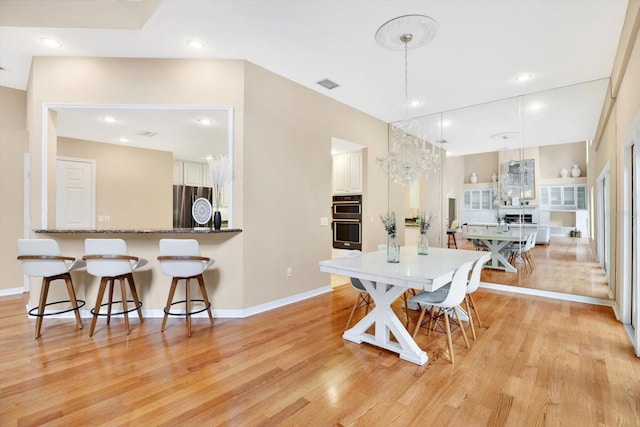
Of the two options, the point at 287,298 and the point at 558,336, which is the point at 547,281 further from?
the point at 287,298

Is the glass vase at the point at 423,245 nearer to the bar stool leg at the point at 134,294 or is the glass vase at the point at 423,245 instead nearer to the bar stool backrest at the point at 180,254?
the bar stool backrest at the point at 180,254

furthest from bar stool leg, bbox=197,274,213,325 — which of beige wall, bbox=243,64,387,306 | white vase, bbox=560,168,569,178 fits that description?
white vase, bbox=560,168,569,178

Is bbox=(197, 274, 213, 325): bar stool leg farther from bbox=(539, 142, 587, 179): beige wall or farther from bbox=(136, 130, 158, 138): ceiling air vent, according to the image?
bbox=(539, 142, 587, 179): beige wall

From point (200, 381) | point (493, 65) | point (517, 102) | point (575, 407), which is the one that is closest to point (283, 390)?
point (200, 381)

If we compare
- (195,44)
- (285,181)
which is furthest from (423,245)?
(195,44)

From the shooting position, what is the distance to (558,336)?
9.66 ft

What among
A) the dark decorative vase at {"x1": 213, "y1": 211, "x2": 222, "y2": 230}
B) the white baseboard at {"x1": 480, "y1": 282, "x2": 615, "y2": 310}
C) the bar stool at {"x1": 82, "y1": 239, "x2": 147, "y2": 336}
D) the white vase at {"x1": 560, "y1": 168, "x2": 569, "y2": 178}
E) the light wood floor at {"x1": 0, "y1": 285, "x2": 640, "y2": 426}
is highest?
the white vase at {"x1": 560, "y1": 168, "x2": 569, "y2": 178}

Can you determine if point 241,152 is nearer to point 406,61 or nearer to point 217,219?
point 217,219

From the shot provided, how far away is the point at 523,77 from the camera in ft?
12.7

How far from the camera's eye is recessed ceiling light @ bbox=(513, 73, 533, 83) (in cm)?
380

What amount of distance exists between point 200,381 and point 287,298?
1899 millimetres

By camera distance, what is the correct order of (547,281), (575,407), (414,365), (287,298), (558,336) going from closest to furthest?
(575,407)
(414,365)
(558,336)
(287,298)
(547,281)

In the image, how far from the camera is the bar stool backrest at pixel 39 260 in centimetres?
292

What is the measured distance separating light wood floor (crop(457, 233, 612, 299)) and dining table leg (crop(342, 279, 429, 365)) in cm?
298
